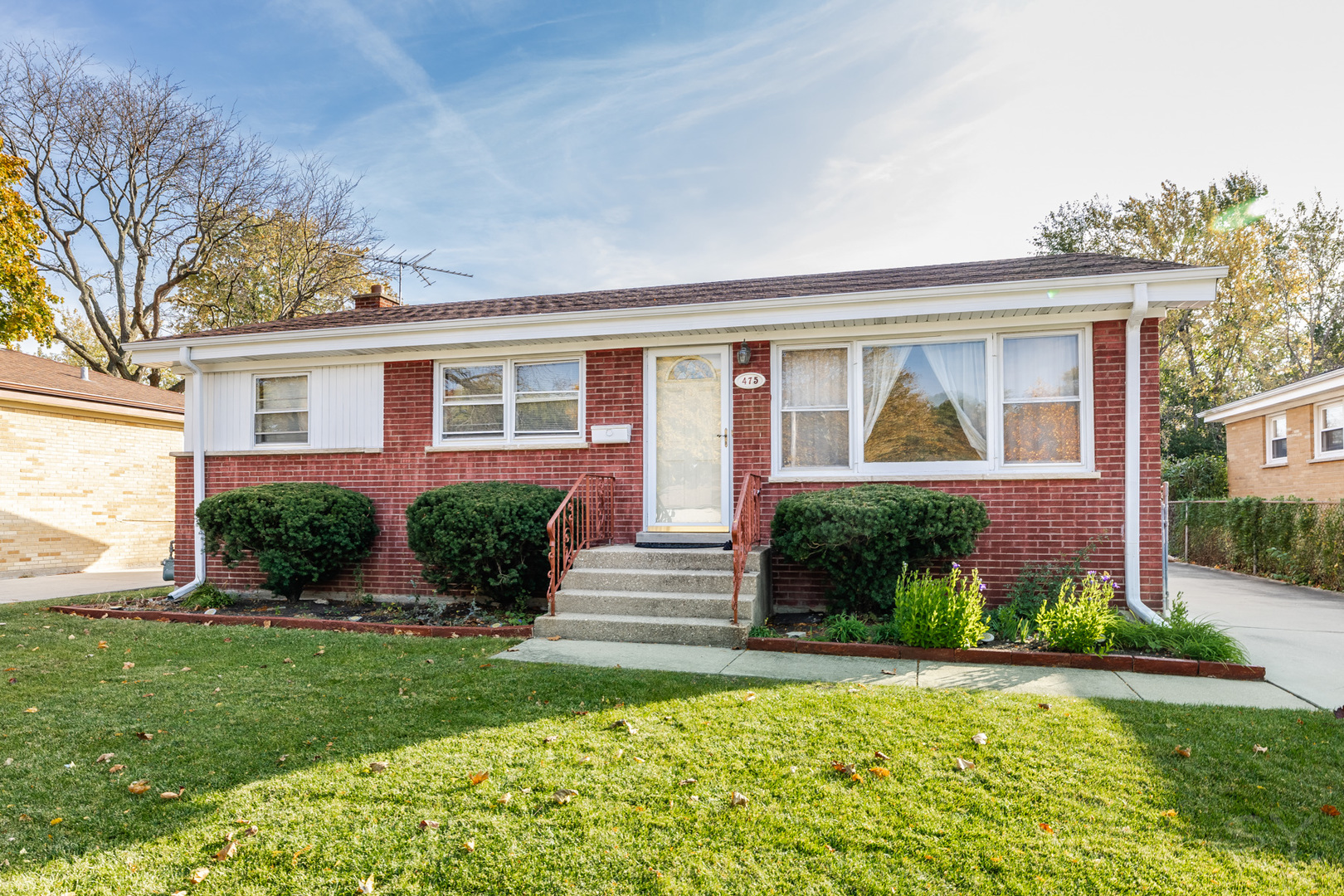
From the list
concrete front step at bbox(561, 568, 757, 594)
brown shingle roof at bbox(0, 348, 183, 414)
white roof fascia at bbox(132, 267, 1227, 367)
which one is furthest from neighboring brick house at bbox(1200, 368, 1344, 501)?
brown shingle roof at bbox(0, 348, 183, 414)

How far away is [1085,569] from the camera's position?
6891 millimetres

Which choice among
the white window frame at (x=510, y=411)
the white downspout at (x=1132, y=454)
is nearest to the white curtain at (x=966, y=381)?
the white downspout at (x=1132, y=454)

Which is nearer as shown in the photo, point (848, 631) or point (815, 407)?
point (848, 631)

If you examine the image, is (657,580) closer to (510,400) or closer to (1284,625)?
(510,400)

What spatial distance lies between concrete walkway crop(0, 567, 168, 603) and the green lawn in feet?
21.3

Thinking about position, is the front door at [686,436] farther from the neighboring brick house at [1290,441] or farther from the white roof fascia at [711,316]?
the neighboring brick house at [1290,441]

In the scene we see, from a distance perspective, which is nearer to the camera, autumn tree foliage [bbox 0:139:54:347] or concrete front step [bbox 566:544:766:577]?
concrete front step [bbox 566:544:766:577]

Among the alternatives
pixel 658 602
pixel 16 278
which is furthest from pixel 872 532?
pixel 16 278

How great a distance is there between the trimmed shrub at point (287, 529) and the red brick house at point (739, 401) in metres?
0.57

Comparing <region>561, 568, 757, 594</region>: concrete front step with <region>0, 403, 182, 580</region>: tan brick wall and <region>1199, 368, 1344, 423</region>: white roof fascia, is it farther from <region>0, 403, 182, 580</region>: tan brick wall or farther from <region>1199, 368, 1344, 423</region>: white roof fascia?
<region>1199, 368, 1344, 423</region>: white roof fascia

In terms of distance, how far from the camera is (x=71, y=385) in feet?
44.3

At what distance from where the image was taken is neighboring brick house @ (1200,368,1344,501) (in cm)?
1305

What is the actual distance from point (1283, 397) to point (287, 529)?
17742 millimetres

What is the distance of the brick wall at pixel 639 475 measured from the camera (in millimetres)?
6895
